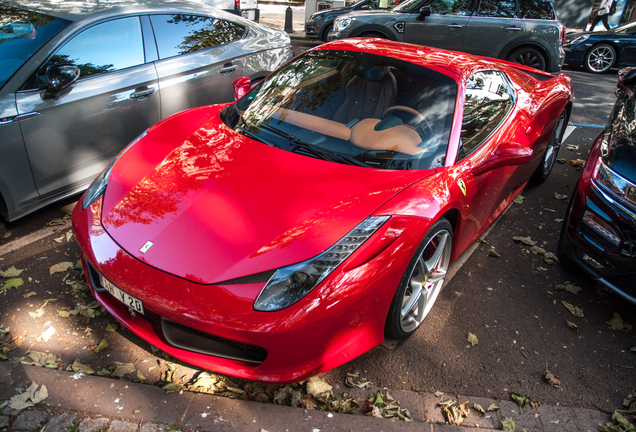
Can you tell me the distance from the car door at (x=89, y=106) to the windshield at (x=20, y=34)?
0.45ft

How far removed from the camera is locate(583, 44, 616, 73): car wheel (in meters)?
10.1

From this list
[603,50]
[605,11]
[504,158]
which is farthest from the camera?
[605,11]

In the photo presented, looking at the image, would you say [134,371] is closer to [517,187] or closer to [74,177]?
[74,177]

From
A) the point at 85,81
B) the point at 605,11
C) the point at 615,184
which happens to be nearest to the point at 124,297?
the point at 85,81

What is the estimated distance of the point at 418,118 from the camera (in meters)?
2.94

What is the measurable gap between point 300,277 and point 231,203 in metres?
0.59

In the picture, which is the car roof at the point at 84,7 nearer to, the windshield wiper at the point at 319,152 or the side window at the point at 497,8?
the windshield wiper at the point at 319,152

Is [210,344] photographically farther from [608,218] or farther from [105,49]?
[105,49]

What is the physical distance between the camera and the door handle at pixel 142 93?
3.90 metres

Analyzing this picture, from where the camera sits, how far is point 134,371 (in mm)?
2438

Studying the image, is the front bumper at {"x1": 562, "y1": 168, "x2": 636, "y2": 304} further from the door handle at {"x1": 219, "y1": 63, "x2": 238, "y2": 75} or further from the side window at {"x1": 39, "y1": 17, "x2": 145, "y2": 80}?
the side window at {"x1": 39, "y1": 17, "x2": 145, "y2": 80}

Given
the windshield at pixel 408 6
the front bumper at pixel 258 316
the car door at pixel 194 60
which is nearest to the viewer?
the front bumper at pixel 258 316

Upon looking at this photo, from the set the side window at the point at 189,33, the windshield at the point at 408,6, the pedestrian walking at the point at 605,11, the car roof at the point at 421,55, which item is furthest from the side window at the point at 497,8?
the pedestrian walking at the point at 605,11

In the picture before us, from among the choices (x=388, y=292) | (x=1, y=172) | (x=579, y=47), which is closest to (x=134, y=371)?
(x=388, y=292)
